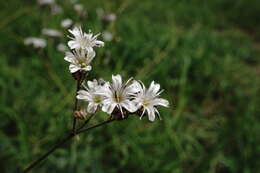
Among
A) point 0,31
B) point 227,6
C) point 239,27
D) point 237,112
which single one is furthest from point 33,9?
point 227,6

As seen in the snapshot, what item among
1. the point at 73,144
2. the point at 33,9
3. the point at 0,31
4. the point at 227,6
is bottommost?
the point at 73,144

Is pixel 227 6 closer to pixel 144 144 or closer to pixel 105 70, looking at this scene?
pixel 105 70

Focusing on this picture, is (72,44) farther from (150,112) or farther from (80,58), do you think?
(150,112)

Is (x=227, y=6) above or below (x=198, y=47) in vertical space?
above

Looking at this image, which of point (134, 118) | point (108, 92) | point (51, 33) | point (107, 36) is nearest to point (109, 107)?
point (108, 92)

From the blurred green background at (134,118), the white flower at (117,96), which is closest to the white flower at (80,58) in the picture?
the white flower at (117,96)

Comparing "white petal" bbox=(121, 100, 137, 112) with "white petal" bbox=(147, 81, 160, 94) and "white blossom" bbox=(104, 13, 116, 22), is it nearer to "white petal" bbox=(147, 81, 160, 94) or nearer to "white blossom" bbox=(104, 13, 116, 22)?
"white petal" bbox=(147, 81, 160, 94)
